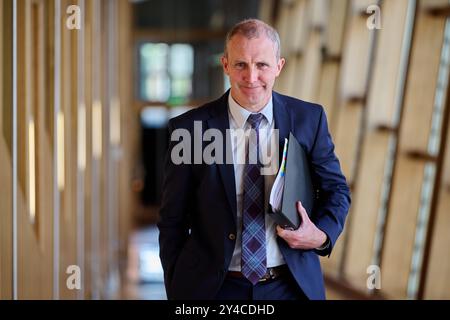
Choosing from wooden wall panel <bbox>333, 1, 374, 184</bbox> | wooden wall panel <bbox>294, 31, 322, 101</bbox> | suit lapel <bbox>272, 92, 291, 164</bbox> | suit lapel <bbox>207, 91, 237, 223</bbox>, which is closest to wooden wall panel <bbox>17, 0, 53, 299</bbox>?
suit lapel <bbox>207, 91, 237, 223</bbox>

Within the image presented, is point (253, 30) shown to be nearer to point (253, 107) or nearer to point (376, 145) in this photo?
point (253, 107)

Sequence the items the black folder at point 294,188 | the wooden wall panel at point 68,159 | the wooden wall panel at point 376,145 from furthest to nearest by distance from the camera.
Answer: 1. the wooden wall panel at point 376,145
2. the wooden wall panel at point 68,159
3. the black folder at point 294,188

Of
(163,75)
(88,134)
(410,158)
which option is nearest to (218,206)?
(410,158)

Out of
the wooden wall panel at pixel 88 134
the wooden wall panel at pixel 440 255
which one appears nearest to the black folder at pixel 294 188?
the wooden wall panel at pixel 440 255

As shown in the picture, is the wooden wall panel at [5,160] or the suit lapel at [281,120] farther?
A: the wooden wall panel at [5,160]

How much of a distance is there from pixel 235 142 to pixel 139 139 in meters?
10.9

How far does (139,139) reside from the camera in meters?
12.9

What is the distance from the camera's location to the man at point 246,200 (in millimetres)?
2066

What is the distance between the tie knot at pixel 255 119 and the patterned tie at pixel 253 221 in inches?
0.5

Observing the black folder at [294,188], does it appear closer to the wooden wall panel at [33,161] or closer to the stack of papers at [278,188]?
the stack of papers at [278,188]

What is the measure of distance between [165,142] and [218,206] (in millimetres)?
894

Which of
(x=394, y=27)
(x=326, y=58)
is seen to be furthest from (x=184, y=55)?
(x=394, y=27)

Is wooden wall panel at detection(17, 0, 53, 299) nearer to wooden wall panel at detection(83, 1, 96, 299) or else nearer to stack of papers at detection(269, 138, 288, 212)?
wooden wall panel at detection(83, 1, 96, 299)
